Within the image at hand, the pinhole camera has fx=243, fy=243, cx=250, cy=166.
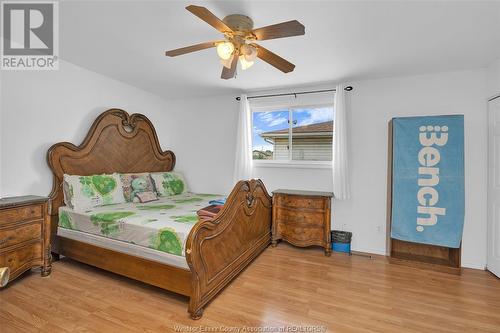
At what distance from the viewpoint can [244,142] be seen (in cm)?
384

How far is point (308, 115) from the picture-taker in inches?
148

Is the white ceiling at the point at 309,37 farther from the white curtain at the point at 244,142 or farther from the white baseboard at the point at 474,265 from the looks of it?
the white baseboard at the point at 474,265

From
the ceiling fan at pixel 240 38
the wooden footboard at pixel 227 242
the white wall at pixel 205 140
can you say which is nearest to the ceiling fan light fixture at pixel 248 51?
the ceiling fan at pixel 240 38

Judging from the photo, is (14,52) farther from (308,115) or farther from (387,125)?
(387,125)

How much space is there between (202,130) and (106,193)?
1916 mm

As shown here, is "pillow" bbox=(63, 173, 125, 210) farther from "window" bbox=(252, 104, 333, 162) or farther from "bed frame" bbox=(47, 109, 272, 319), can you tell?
"window" bbox=(252, 104, 333, 162)

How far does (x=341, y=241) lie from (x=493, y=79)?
8.38ft

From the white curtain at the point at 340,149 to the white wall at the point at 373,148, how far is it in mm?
180

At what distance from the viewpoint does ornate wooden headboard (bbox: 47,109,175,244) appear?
2.90 m

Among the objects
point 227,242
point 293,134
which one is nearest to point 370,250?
point 293,134

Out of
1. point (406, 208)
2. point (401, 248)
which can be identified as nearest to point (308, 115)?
point (406, 208)

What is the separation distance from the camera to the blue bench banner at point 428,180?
9.12ft

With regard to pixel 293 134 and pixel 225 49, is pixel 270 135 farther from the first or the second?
pixel 225 49

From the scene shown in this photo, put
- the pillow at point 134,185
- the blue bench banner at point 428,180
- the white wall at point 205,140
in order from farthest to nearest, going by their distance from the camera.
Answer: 1. the white wall at point 205,140
2. the pillow at point 134,185
3. the blue bench banner at point 428,180
